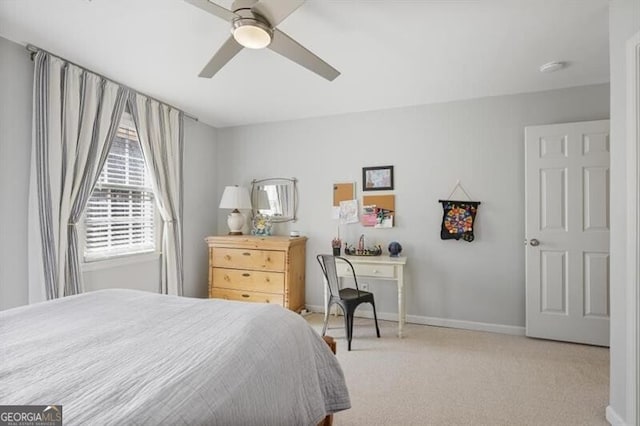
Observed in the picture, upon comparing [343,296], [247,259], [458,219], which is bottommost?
[343,296]

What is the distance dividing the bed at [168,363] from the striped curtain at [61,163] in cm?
95

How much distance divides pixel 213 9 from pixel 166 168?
2.32m

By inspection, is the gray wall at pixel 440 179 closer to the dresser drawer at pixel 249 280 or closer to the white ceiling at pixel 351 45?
the white ceiling at pixel 351 45

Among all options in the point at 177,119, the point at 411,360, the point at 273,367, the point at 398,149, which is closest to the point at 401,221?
the point at 398,149

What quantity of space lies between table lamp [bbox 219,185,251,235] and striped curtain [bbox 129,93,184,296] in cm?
53

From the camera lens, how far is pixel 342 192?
370 cm

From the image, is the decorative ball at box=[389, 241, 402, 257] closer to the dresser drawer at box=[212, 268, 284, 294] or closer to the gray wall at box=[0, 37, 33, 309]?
the dresser drawer at box=[212, 268, 284, 294]

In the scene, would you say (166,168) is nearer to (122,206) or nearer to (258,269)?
(122,206)

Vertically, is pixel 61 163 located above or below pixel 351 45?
below

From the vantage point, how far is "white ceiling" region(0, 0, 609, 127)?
1807mm

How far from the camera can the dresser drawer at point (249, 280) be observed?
3448mm

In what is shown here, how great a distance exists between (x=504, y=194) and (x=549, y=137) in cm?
65
